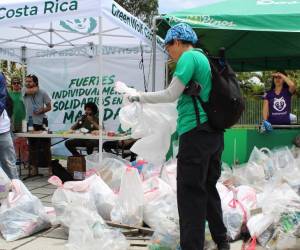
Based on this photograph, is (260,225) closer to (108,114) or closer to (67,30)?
(67,30)

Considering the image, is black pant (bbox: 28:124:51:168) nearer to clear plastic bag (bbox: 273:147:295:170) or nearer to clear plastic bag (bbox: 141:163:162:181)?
clear plastic bag (bbox: 141:163:162:181)

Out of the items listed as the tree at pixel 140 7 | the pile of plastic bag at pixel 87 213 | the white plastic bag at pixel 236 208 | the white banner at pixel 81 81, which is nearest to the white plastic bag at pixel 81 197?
the pile of plastic bag at pixel 87 213

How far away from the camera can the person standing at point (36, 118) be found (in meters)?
7.71

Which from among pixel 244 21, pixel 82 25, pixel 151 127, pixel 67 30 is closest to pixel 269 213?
pixel 151 127

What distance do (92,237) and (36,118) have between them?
15.8 feet

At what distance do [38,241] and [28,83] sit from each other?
4.54 m

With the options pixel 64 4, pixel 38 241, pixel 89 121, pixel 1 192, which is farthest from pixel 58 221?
pixel 89 121

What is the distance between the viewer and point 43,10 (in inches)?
214

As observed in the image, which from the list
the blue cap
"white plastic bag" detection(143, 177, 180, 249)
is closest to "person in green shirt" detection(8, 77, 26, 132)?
"white plastic bag" detection(143, 177, 180, 249)

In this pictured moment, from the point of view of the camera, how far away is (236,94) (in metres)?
3.03

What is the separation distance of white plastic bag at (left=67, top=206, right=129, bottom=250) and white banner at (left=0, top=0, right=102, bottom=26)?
2635 millimetres

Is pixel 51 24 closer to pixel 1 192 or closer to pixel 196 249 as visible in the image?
pixel 1 192

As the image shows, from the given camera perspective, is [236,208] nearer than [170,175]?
Yes

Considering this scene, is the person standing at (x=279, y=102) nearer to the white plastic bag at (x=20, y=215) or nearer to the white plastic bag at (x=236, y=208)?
the white plastic bag at (x=236, y=208)
